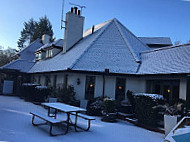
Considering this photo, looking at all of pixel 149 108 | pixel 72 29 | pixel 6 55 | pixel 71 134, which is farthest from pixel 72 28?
pixel 6 55

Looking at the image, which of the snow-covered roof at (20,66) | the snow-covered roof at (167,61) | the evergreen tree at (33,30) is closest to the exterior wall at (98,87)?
the snow-covered roof at (167,61)

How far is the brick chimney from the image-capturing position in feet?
61.7

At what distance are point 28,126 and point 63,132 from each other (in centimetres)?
169

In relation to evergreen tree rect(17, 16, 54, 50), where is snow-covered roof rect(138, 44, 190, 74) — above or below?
below

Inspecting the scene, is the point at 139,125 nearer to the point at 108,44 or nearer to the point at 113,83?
the point at 113,83

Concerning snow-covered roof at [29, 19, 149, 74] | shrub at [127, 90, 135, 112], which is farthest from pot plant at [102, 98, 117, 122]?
snow-covered roof at [29, 19, 149, 74]

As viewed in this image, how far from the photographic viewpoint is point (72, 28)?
62.9ft

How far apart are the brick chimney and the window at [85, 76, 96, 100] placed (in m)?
6.10

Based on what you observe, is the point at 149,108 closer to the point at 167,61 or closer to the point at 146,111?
the point at 146,111

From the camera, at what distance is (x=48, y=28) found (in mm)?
47625

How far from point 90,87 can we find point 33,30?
40.9 metres

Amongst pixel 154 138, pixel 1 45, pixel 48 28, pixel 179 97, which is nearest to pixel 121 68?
pixel 179 97

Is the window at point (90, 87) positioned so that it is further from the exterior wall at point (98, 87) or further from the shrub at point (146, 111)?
the shrub at point (146, 111)

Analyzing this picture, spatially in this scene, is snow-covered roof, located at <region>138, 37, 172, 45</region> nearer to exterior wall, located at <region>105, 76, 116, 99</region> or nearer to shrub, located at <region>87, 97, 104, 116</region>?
exterior wall, located at <region>105, 76, 116, 99</region>
